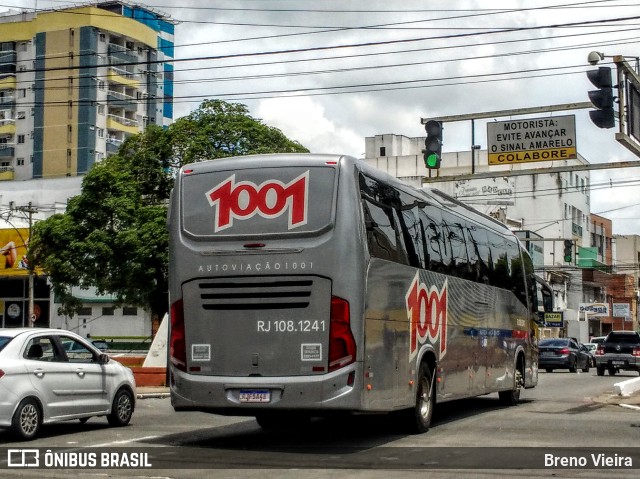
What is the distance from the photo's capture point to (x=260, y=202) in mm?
13961

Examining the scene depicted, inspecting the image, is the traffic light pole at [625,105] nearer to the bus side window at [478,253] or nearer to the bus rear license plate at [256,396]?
the bus side window at [478,253]

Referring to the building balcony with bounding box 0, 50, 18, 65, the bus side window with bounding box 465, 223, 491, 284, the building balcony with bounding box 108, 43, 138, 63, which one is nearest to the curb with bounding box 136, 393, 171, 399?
the bus side window with bounding box 465, 223, 491, 284

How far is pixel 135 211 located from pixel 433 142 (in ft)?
81.2

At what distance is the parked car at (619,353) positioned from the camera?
4050cm

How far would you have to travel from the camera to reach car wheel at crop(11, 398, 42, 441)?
14.2 metres

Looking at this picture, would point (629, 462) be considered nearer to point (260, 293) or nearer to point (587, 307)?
point (260, 293)

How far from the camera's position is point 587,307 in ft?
288

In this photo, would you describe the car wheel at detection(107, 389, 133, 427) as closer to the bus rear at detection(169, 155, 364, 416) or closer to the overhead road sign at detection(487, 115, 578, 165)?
the bus rear at detection(169, 155, 364, 416)

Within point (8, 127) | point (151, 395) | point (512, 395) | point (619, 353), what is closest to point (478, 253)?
point (512, 395)

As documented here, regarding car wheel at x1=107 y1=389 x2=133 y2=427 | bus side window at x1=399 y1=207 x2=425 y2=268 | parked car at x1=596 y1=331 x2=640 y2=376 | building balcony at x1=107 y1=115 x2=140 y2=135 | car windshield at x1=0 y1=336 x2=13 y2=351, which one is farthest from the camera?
building balcony at x1=107 y1=115 x2=140 y2=135

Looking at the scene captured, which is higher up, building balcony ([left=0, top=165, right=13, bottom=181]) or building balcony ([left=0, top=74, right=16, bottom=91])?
building balcony ([left=0, top=74, right=16, bottom=91])

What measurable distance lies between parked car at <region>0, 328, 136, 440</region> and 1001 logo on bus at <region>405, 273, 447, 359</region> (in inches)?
196

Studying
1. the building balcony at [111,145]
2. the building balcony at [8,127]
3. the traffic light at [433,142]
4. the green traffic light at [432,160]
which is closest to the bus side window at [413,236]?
the green traffic light at [432,160]

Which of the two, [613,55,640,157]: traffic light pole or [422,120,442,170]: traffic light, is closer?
[613,55,640,157]: traffic light pole
